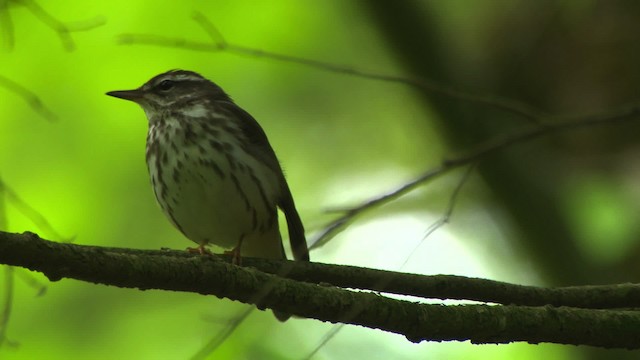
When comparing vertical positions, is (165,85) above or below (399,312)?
below

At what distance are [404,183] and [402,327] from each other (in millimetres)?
1061

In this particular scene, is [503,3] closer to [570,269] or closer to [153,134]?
[570,269]

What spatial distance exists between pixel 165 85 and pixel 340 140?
8.97ft

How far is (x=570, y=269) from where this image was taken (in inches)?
302

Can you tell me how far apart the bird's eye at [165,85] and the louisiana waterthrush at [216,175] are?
232 millimetres

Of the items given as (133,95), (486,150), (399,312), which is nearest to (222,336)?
(399,312)

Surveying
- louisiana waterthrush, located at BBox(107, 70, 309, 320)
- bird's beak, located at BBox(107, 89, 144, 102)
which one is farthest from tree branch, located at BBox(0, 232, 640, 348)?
bird's beak, located at BBox(107, 89, 144, 102)

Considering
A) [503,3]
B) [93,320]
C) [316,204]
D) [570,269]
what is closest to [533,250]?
[570,269]

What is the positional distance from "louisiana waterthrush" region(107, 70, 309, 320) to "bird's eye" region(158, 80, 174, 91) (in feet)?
0.76

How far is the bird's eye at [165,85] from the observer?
8.12m

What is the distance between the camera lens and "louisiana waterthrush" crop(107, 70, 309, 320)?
23.2ft

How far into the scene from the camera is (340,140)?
10.4 m

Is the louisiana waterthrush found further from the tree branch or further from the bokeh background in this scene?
the tree branch

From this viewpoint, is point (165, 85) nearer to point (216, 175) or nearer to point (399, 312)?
point (216, 175)
